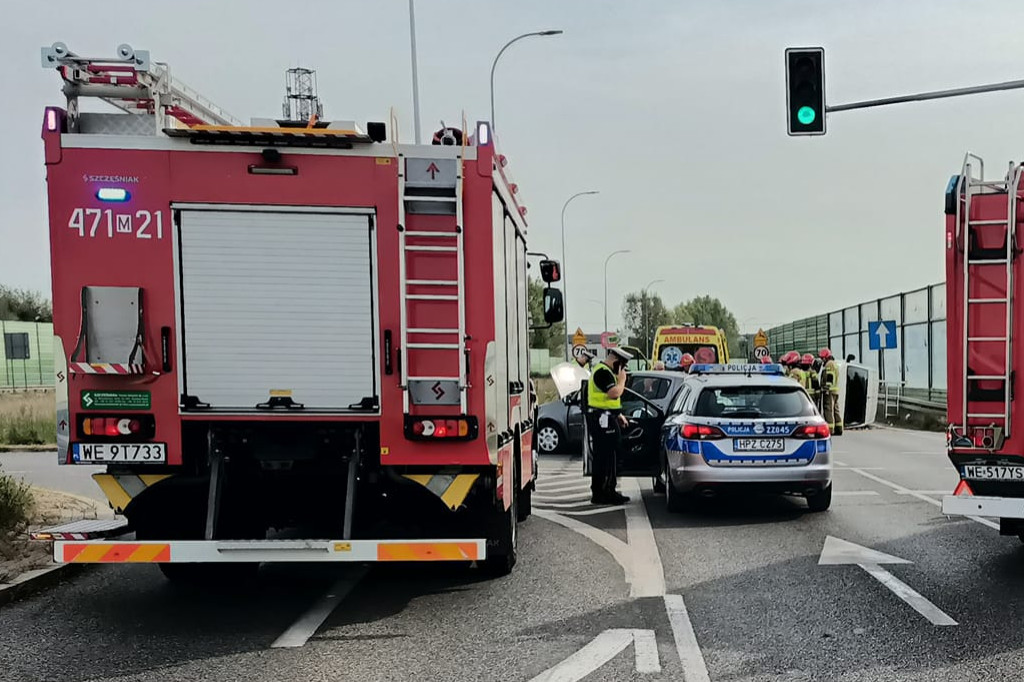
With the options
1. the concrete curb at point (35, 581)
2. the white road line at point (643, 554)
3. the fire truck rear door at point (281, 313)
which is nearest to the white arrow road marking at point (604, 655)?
the white road line at point (643, 554)

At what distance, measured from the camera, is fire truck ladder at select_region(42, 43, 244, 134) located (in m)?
6.16

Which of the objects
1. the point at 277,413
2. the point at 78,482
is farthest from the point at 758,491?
the point at 78,482

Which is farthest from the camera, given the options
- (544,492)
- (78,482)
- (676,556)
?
(78,482)

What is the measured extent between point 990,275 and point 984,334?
1.39 ft

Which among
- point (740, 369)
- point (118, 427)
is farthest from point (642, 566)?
point (118, 427)

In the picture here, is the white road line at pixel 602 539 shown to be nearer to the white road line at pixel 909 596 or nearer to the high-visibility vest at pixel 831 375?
the white road line at pixel 909 596

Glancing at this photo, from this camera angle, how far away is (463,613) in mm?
6254

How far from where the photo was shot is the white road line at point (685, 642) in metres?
4.93

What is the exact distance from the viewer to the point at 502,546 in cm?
690

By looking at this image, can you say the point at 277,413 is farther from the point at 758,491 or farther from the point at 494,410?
the point at 758,491

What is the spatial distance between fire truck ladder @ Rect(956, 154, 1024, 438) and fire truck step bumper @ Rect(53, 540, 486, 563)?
3.82 metres

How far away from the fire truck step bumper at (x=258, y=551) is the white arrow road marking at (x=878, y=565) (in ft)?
9.52

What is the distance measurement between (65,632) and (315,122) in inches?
139

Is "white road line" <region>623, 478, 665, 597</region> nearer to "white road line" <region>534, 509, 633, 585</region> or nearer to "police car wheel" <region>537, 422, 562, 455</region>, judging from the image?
"white road line" <region>534, 509, 633, 585</region>
